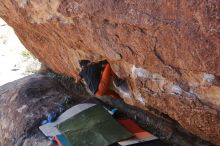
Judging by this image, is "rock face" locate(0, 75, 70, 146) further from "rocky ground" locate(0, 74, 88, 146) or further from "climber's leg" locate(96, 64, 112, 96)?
"climber's leg" locate(96, 64, 112, 96)

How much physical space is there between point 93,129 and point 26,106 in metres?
0.73

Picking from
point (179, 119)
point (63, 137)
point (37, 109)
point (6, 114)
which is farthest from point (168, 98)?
point (6, 114)

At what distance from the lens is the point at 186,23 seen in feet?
6.09

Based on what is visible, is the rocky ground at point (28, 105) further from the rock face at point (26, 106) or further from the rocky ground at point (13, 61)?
the rocky ground at point (13, 61)

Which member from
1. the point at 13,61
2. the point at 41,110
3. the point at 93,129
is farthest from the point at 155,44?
the point at 13,61

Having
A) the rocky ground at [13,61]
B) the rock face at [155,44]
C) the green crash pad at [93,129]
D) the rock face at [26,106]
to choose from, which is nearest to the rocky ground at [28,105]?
the rock face at [26,106]

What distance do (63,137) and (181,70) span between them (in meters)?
1.23

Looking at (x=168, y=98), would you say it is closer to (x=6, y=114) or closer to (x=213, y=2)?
(x=213, y=2)

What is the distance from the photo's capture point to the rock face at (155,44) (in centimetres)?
185

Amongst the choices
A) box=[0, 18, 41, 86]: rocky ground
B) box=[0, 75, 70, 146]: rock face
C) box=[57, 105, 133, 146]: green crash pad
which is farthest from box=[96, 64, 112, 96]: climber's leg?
box=[0, 18, 41, 86]: rocky ground

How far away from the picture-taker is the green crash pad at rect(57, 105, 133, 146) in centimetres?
286

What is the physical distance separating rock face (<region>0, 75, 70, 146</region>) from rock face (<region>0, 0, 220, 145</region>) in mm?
665

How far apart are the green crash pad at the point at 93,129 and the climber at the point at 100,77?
0.87 ft

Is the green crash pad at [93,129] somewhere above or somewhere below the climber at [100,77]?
below
